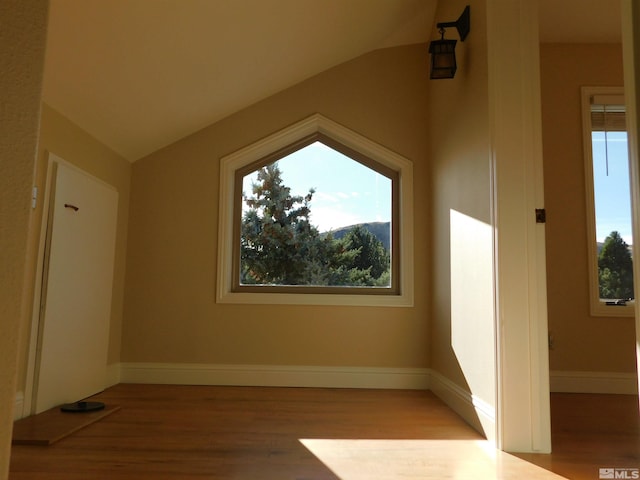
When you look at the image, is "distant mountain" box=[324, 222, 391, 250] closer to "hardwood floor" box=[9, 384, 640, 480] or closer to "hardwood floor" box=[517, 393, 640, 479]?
"hardwood floor" box=[9, 384, 640, 480]

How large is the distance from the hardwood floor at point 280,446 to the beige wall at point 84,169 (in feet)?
2.02

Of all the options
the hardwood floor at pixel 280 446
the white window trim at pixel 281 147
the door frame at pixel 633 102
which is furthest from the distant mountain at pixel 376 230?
the door frame at pixel 633 102

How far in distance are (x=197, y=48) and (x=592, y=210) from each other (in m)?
2.98

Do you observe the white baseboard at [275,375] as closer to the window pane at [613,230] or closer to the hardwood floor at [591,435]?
the hardwood floor at [591,435]

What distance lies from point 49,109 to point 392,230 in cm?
244

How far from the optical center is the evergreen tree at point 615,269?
325cm

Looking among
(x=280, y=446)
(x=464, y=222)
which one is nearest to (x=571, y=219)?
(x=464, y=222)

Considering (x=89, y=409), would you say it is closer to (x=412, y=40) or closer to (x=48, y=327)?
(x=48, y=327)

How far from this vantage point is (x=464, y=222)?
2482mm

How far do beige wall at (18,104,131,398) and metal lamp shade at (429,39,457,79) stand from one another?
2198 mm

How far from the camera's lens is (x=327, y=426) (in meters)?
2.22

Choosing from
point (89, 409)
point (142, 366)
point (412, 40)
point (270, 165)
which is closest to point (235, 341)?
point (142, 366)

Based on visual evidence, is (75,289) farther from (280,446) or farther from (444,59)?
(444,59)

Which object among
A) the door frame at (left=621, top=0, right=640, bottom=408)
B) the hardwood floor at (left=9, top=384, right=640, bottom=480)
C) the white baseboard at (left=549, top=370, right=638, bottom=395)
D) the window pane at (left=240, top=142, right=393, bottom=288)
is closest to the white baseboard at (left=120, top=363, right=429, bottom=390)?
the hardwood floor at (left=9, top=384, right=640, bottom=480)
